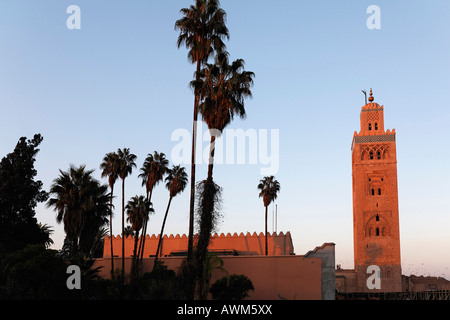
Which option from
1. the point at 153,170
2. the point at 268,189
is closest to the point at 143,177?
the point at 153,170

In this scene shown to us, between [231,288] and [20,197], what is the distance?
27.1 metres

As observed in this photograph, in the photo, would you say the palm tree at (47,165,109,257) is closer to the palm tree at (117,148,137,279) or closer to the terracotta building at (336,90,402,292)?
the palm tree at (117,148,137,279)

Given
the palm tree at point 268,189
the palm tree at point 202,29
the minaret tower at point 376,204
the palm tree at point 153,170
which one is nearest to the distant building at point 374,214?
the minaret tower at point 376,204

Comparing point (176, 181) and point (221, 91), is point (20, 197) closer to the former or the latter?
point (176, 181)

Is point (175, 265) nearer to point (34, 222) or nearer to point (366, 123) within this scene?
point (34, 222)

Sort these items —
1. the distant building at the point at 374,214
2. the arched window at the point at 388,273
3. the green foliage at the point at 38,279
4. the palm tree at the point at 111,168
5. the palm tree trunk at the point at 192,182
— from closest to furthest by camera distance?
1. the green foliage at the point at 38,279
2. the palm tree trunk at the point at 192,182
3. the palm tree at the point at 111,168
4. the arched window at the point at 388,273
5. the distant building at the point at 374,214

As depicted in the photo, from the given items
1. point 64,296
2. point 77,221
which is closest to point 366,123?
point 77,221

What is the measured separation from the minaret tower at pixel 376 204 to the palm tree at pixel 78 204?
161 feet

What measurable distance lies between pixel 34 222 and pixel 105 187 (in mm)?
14069

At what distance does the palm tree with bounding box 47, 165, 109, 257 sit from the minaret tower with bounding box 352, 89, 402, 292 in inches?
1928

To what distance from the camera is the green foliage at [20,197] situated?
43.8 m

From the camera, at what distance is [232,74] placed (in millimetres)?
26797

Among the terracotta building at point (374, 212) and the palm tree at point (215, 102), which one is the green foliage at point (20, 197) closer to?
the palm tree at point (215, 102)
